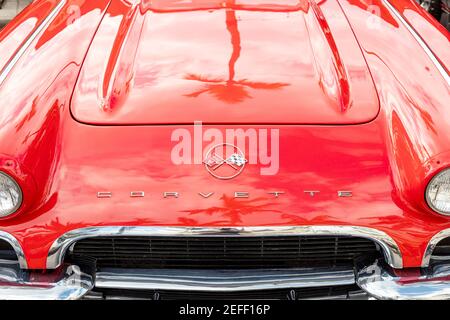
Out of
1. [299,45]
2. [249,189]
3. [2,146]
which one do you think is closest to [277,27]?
[299,45]

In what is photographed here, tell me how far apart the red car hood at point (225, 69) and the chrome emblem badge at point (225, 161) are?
0.39 feet

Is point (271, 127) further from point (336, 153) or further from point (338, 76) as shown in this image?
point (338, 76)

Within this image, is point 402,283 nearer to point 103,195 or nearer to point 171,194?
point 171,194

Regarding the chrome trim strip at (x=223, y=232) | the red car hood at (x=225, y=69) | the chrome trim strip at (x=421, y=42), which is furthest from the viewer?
the chrome trim strip at (x=421, y=42)

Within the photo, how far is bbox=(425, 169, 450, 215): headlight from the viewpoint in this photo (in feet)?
7.01

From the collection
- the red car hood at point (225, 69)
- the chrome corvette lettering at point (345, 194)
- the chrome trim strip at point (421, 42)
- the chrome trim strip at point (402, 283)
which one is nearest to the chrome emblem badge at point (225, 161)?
the red car hood at point (225, 69)

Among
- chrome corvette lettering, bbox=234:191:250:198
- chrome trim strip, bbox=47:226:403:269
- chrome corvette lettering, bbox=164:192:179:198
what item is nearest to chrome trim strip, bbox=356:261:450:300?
chrome trim strip, bbox=47:226:403:269

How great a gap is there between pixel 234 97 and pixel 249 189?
39cm

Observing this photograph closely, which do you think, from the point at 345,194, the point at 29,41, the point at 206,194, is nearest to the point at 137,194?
the point at 206,194

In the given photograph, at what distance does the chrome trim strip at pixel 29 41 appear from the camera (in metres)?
2.62

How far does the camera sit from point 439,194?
2.15m

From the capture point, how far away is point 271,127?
2.26m

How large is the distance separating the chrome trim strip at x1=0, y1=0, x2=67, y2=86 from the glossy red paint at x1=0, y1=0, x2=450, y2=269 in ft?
0.11

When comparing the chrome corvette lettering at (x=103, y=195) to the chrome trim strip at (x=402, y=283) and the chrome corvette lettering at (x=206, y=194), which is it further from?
the chrome trim strip at (x=402, y=283)
